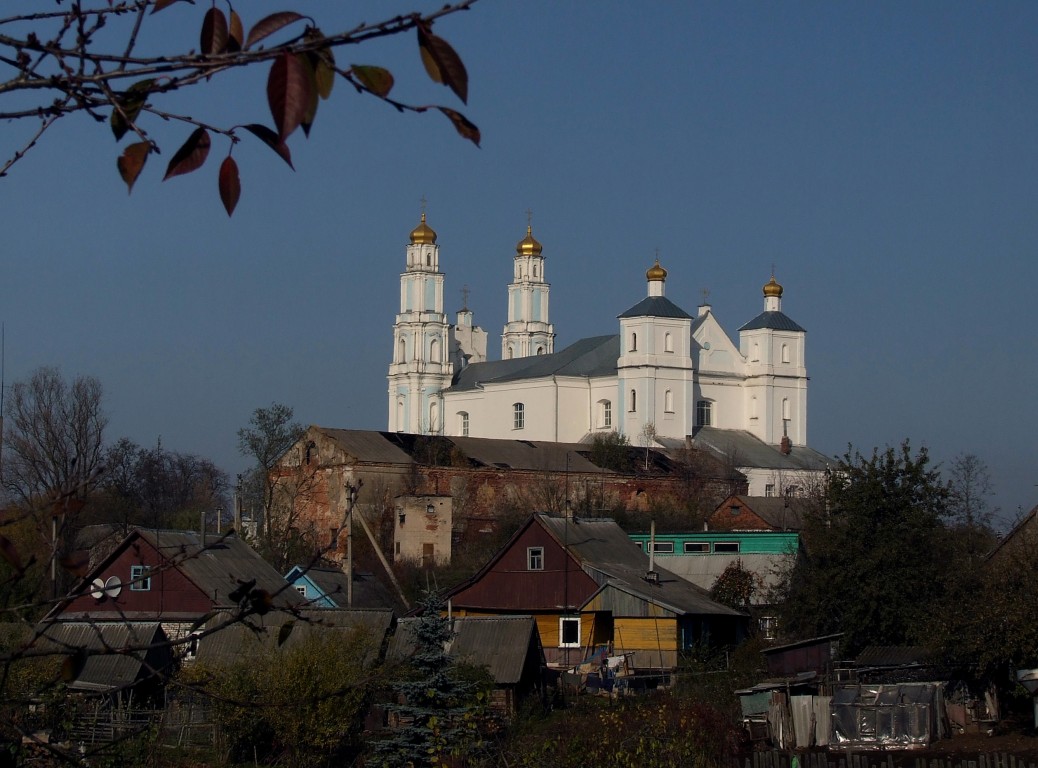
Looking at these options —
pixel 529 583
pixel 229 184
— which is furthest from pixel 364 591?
pixel 229 184

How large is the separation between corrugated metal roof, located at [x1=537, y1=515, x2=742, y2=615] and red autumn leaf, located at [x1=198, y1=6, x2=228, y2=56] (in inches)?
1225

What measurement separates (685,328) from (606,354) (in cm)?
552

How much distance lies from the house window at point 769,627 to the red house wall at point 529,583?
423 centimetres

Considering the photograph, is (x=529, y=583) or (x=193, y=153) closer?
(x=193, y=153)

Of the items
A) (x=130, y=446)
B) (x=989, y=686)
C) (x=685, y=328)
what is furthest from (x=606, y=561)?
(x=685, y=328)

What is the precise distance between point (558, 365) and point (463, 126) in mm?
76056

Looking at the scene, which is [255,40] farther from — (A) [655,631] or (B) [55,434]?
A: (B) [55,434]

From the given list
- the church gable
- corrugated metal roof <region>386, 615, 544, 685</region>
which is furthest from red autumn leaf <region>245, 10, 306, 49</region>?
the church gable

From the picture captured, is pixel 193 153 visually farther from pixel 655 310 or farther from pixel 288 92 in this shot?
pixel 655 310

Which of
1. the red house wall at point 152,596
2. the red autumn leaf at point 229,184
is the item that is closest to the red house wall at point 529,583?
the red house wall at point 152,596

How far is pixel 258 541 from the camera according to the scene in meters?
48.2

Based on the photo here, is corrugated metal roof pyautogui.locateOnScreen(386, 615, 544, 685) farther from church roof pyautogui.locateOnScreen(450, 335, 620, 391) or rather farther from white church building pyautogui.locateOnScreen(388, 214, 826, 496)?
church roof pyautogui.locateOnScreen(450, 335, 620, 391)

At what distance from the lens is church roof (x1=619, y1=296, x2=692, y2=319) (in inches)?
2921

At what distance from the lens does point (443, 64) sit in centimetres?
251
